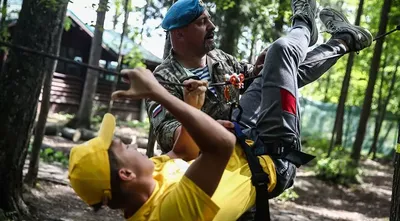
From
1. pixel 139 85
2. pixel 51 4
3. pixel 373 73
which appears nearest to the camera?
pixel 139 85

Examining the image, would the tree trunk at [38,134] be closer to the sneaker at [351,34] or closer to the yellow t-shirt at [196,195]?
the sneaker at [351,34]

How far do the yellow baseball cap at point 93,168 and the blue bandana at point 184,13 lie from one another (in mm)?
1201

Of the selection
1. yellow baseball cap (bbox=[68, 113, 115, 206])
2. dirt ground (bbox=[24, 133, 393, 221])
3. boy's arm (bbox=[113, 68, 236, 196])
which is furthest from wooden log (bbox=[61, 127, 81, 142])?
boy's arm (bbox=[113, 68, 236, 196])

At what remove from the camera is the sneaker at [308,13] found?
3.48m

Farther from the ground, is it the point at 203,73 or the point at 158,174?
the point at 203,73

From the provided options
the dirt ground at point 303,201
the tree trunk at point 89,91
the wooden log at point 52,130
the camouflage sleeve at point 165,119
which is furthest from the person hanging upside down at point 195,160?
the tree trunk at point 89,91

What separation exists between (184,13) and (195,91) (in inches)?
35.3

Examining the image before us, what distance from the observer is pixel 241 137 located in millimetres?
2865

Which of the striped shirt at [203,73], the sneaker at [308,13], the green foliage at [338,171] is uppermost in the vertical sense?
the sneaker at [308,13]

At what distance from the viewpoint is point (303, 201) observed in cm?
1182

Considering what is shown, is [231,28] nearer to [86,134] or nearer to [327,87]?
[86,134]

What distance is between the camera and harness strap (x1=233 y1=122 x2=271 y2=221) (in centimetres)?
275

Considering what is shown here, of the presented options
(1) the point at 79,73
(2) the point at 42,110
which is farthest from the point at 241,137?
(1) the point at 79,73

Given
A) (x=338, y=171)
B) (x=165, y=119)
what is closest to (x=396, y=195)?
(x=165, y=119)
